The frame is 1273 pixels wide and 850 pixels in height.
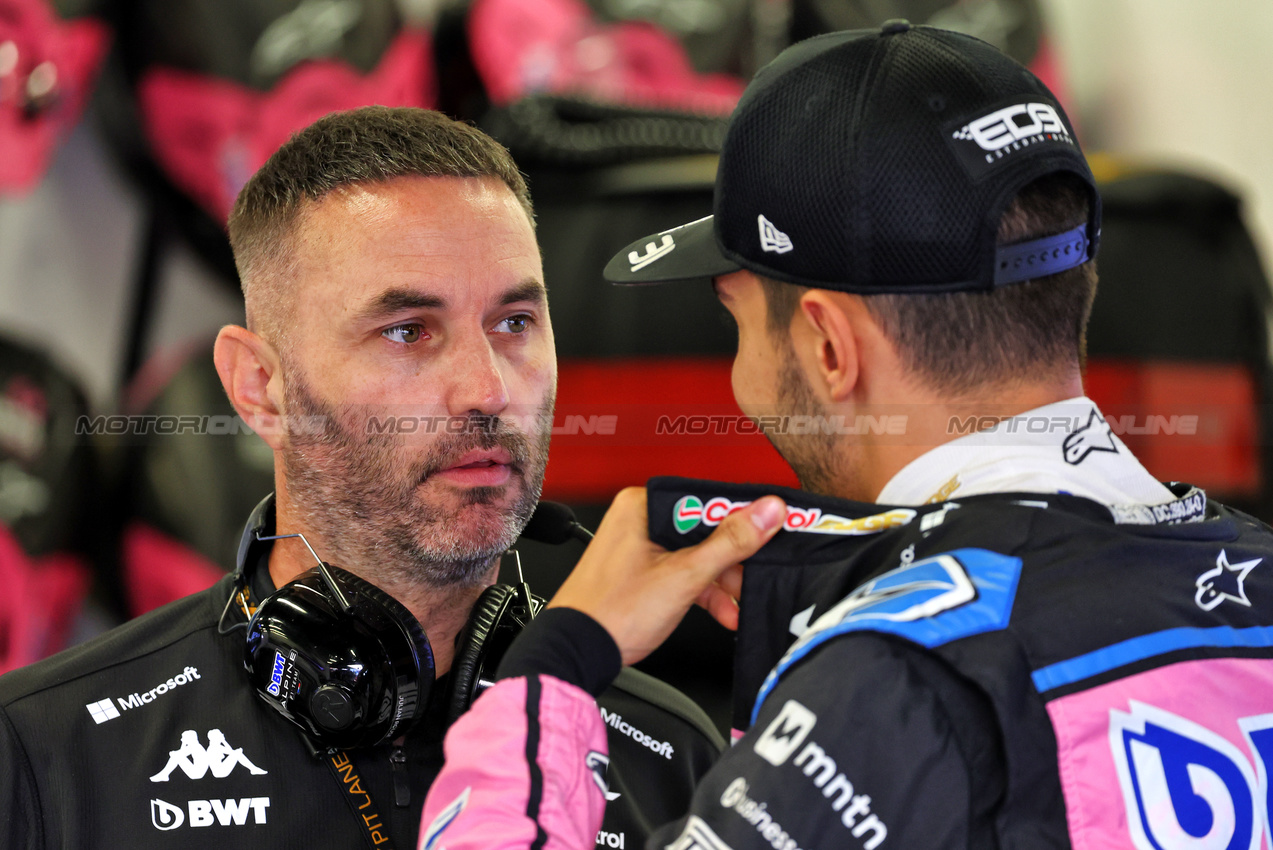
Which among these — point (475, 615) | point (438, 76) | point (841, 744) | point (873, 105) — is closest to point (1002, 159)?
point (873, 105)

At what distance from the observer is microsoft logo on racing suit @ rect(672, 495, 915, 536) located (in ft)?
2.84

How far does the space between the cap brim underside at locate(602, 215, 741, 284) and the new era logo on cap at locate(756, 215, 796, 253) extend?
0.05 m

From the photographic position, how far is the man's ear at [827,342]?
2.91 feet

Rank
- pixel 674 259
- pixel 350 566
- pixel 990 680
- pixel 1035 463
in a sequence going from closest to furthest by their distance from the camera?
pixel 990 680
pixel 1035 463
pixel 674 259
pixel 350 566

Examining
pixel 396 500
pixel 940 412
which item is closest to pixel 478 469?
pixel 396 500

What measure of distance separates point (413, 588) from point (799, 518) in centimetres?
54

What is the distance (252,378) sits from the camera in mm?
1306

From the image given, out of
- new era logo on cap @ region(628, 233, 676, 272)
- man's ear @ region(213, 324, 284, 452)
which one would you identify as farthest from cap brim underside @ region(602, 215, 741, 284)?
man's ear @ region(213, 324, 284, 452)

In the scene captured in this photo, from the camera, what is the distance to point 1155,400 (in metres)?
2.11

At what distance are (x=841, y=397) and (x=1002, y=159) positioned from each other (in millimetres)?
204

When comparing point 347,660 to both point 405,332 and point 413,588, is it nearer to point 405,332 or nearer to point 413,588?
point 413,588

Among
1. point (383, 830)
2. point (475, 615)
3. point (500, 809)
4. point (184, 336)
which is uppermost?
point (500, 809)

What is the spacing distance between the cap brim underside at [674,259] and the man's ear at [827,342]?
0.09 metres

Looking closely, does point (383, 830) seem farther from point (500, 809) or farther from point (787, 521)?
point (787, 521)
